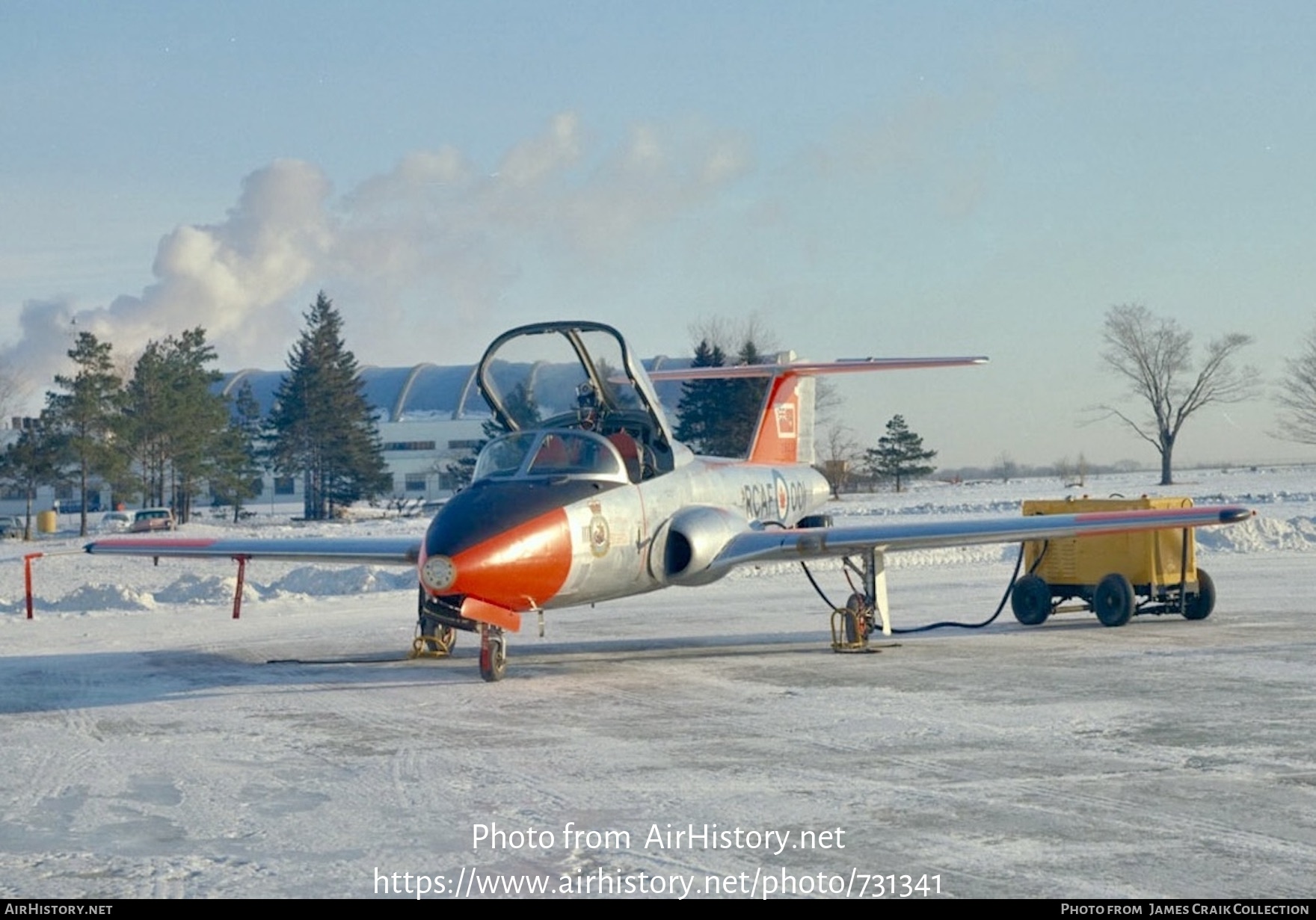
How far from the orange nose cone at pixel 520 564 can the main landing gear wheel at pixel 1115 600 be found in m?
7.60

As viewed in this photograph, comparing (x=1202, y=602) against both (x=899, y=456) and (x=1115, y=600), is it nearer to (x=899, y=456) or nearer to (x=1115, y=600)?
(x=1115, y=600)

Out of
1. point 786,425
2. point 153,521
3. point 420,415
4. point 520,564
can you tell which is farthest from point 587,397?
point 420,415

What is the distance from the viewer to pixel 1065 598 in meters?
18.5

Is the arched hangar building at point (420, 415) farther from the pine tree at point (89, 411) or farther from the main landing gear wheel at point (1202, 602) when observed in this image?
the main landing gear wheel at point (1202, 602)

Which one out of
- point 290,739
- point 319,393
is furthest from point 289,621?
point 319,393

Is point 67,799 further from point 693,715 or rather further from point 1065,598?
point 1065,598

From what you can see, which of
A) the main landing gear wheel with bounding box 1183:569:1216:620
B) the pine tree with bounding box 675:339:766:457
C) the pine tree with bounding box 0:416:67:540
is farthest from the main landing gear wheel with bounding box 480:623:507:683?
the pine tree with bounding box 0:416:67:540

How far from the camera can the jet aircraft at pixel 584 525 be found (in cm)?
1263

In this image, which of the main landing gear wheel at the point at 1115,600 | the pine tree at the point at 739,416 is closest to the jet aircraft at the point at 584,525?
the main landing gear wheel at the point at 1115,600

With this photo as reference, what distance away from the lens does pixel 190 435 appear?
215 feet

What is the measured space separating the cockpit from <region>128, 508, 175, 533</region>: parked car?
43.8m

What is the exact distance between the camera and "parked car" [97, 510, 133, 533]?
6253 cm

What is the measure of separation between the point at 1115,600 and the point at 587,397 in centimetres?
707

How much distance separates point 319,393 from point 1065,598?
6304 centimetres
